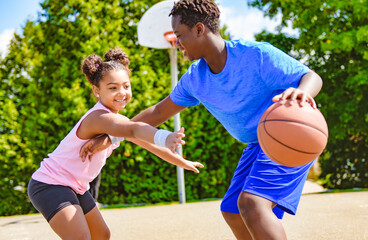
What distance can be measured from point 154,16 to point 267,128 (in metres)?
6.00

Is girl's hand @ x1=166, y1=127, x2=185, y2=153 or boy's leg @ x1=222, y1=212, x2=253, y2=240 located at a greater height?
girl's hand @ x1=166, y1=127, x2=185, y2=153

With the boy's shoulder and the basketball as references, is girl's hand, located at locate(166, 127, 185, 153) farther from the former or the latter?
the boy's shoulder

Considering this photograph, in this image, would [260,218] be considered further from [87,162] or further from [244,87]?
[87,162]

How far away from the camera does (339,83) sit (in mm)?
9508

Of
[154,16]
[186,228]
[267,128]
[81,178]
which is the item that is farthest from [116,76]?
[154,16]

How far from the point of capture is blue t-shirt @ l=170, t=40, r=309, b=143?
2.71 metres

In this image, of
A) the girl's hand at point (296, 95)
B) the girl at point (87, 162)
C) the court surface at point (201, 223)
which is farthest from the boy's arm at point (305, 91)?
the court surface at point (201, 223)

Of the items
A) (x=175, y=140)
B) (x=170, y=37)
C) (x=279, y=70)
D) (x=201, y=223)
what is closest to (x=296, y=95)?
(x=279, y=70)

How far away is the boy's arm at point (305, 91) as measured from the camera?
7.70 feet

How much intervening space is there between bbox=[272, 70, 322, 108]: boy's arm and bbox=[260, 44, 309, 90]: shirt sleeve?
6cm

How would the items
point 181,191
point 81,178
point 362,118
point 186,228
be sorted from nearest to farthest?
point 81,178, point 186,228, point 181,191, point 362,118

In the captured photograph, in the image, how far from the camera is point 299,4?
9586 mm

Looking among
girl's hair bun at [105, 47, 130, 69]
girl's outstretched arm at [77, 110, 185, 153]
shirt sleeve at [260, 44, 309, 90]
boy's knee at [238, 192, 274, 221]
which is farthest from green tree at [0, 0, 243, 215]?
boy's knee at [238, 192, 274, 221]

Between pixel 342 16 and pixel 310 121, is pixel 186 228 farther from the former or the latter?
pixel 342 16
